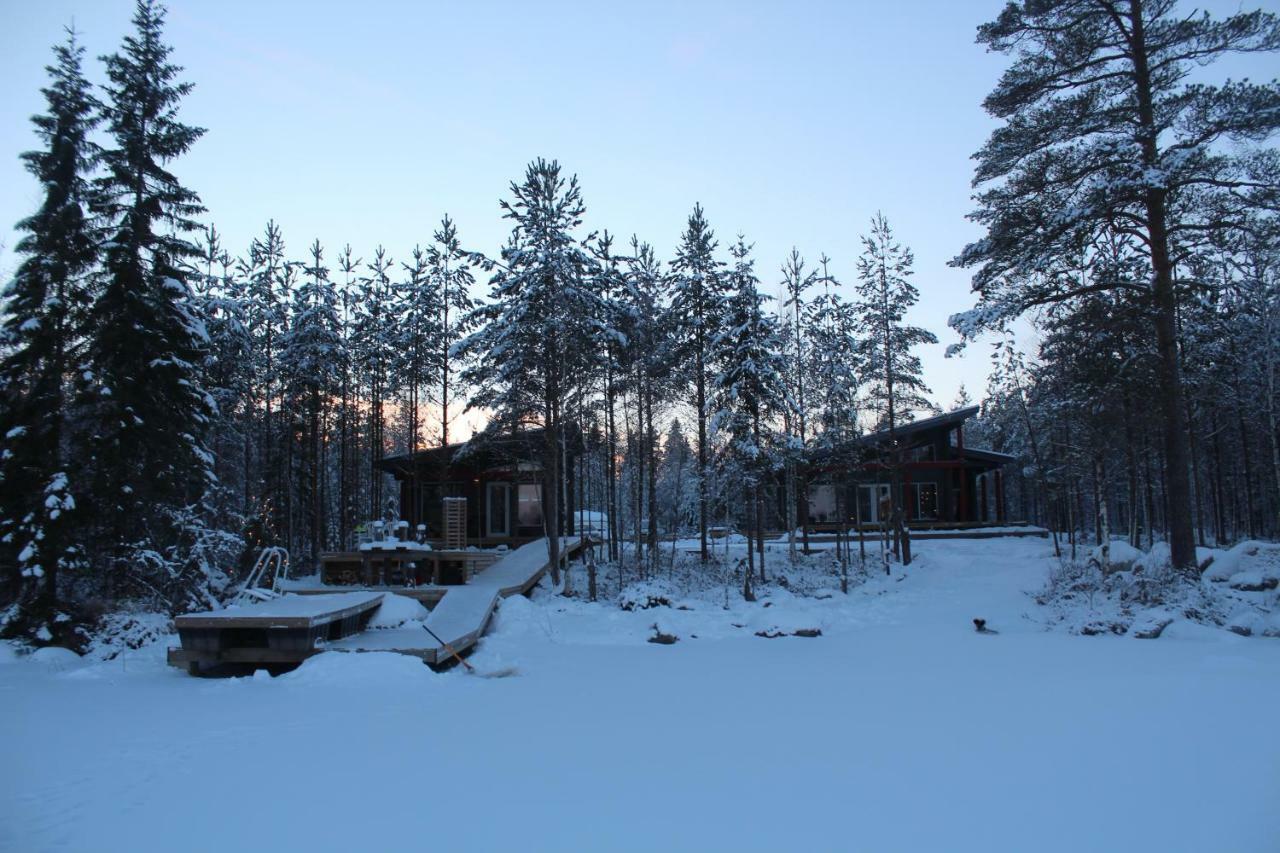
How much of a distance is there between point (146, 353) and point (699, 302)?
13.9 metres

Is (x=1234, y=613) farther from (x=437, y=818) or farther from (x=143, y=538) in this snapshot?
(x=143, y=538)

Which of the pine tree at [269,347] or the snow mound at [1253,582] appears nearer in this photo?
the snow mound at [1253,582]

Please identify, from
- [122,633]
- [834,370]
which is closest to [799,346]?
[834,370]

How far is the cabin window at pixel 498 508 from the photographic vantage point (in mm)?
27578

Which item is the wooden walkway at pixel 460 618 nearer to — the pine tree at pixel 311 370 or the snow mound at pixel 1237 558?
the pine tree at pixel 311 370

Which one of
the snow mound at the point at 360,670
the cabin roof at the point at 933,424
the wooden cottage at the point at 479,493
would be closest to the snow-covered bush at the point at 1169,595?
the snow mound at the point at 360,670

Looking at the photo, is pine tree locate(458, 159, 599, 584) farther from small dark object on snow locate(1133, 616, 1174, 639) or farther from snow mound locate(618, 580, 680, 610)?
small dark object on snow locate(1133, 616, 1174, 639)

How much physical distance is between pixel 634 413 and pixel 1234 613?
16.6 m

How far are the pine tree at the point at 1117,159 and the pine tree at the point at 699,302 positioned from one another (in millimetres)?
8113

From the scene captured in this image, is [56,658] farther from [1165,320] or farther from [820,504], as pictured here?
[820,504]

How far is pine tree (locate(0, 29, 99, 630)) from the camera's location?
40.0 ft

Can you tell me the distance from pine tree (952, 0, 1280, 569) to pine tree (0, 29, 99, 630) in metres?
16.5

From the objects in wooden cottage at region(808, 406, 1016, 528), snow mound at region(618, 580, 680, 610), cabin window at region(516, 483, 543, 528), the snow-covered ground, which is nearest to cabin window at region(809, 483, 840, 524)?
wooden cottage at region(808, 406, 1016, 528)

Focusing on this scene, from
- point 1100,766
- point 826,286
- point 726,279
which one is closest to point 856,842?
point 1100,766
